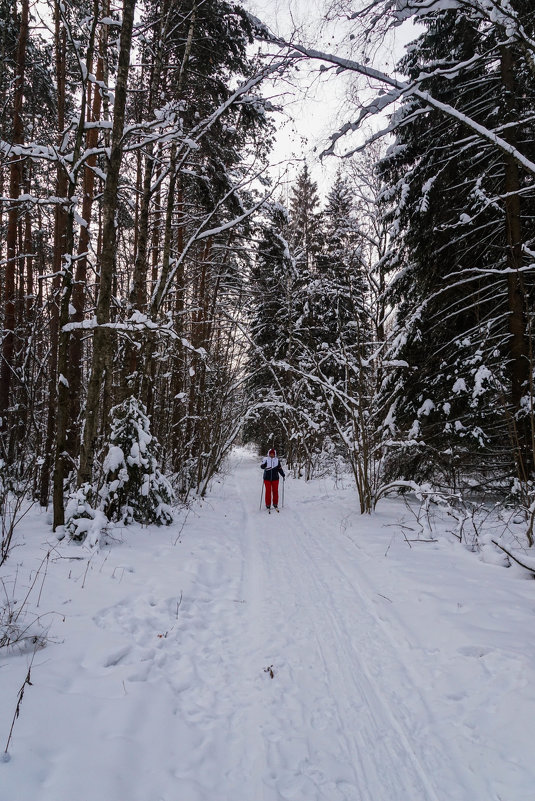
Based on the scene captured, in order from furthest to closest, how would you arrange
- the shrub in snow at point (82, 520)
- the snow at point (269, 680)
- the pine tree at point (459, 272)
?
the pine tree at point (459, 272), the shrub in snow at point (82, 520), the snow at point (269, 680)

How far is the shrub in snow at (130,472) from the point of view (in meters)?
6.41

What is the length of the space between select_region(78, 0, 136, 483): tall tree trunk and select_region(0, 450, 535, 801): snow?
62.4 inches

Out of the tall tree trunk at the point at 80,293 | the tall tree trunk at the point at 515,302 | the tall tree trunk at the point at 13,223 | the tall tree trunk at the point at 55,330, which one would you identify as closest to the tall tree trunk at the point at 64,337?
the tall tree trunk at the point at 55,330

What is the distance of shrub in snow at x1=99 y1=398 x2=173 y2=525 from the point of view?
641 cm

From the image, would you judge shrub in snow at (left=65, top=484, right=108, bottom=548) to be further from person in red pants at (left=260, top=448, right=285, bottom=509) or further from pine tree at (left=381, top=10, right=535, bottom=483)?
pine tree at (left=381, top=10, right=535, bottom=483)

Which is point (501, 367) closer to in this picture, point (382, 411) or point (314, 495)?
point (382, 411)

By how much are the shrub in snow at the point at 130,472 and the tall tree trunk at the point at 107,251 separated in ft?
2.79

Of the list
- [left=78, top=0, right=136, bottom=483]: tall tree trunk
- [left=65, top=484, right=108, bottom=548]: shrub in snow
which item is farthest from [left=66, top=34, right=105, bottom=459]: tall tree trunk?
[left=65, top=484, right=108, bottom=548]: shrub in snow

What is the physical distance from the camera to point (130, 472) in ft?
21.7

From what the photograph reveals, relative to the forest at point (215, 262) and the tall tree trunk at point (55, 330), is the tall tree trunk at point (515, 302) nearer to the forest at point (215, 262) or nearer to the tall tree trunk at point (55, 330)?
the forest at point (215, 262)

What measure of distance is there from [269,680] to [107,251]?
5336mm

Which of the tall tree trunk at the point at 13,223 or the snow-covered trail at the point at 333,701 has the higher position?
the tall tree trunk at the point at 13,223

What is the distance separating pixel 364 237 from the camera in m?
Result: 14.5

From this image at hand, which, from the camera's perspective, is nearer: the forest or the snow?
the snow
